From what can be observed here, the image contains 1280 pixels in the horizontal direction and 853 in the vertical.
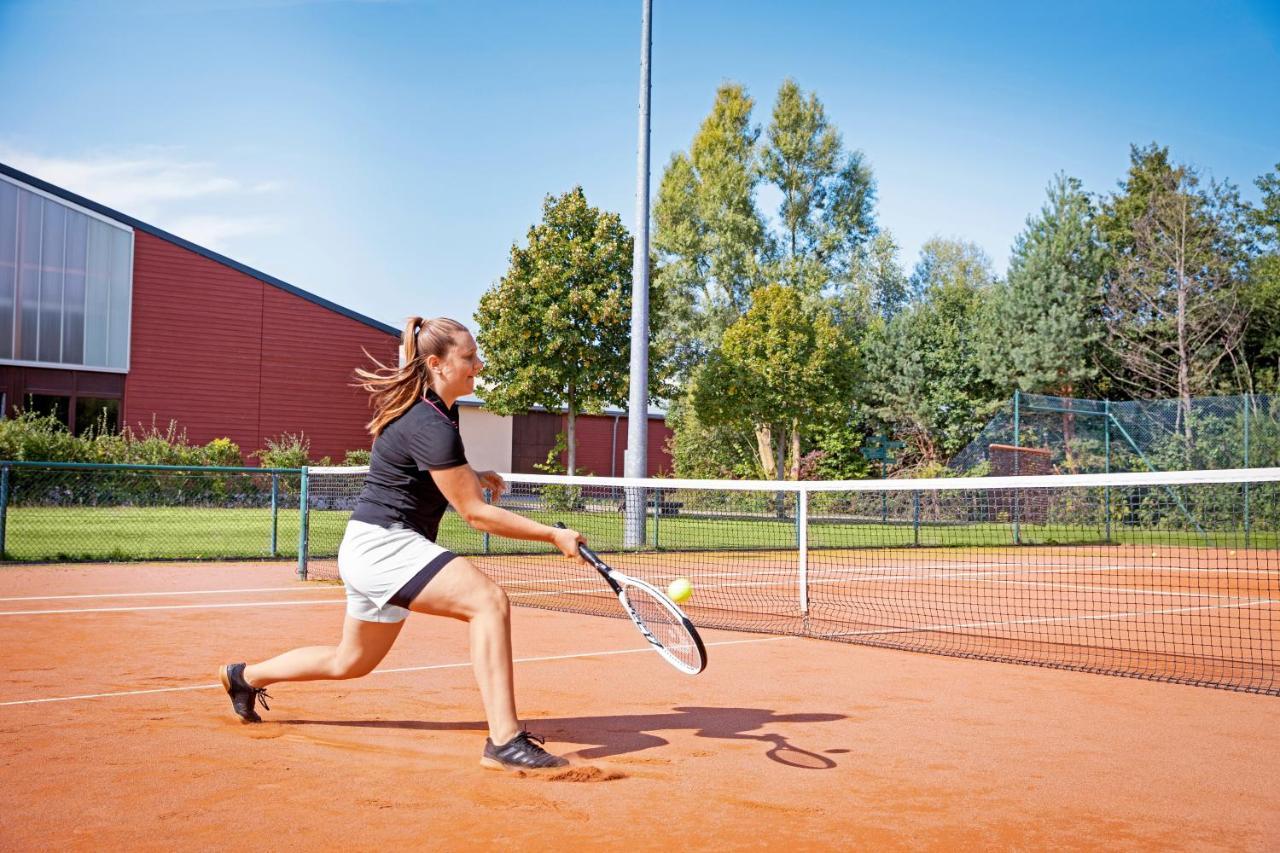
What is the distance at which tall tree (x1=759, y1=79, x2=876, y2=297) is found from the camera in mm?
44562

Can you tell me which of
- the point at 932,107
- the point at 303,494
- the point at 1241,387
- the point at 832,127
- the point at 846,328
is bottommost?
the point at 303,494

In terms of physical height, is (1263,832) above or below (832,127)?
below

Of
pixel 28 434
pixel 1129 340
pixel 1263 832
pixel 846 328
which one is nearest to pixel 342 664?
pixel 1263 832

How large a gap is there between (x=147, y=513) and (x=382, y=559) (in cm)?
1349

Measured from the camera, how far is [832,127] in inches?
1767

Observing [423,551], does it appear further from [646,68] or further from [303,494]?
[646,68]

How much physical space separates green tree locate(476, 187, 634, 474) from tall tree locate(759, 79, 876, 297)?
697 inches

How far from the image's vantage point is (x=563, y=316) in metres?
27.2

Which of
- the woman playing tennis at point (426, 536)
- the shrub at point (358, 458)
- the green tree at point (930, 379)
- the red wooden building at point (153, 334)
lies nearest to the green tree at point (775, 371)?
the green tree at point (930, 379)

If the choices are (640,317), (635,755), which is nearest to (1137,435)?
(640,317)

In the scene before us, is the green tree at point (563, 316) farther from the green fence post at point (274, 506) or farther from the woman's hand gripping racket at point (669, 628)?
the woman's hand gripping racket at point (669, 628)

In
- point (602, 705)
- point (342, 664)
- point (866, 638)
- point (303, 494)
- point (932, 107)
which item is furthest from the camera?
point (932, 107)

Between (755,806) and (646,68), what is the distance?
15.8m

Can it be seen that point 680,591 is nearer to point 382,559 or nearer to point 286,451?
point 382,559
